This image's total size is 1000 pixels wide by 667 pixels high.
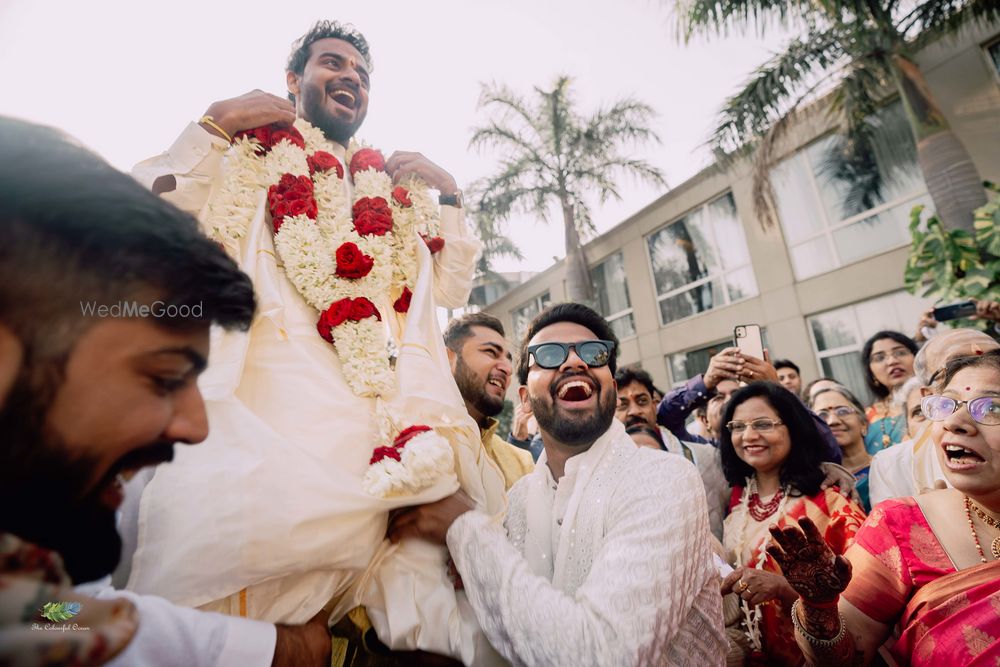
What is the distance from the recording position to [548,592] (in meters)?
1.50

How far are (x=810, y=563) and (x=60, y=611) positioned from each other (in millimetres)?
2200

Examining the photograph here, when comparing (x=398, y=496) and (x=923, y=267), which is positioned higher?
(x=923, y=267)

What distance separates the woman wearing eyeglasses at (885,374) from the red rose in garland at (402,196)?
14.6 ft

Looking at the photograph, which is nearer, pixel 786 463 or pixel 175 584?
pixel 175 584

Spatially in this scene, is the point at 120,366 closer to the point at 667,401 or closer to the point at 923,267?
the point at 667,401

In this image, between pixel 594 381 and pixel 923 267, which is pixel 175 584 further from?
pixel 923 267

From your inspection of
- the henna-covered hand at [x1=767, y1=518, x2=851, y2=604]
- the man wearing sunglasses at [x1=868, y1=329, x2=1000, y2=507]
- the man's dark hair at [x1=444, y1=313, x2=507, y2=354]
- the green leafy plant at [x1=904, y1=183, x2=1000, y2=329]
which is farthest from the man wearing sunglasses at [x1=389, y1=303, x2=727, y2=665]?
the green leafy plant at [x1=904, y1=183, x2=1000, y2=329]

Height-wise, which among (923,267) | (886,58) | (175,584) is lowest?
(175,584)

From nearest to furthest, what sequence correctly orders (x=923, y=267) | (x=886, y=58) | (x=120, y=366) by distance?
(x=120, y=366)
(x=923, y=267)
(x=886, y=58)

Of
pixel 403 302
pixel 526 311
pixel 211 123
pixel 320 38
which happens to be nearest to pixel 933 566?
pixel 403 302

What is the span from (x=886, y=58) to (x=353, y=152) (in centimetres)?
945

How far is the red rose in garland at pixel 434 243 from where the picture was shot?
7.30ft

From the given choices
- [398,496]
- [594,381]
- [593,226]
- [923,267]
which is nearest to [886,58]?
[923,267]

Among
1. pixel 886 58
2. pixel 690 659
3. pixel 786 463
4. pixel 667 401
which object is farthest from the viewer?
pixel 886 58
